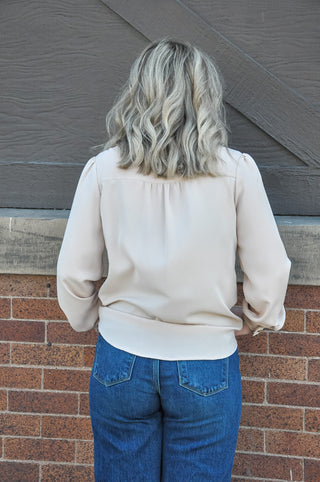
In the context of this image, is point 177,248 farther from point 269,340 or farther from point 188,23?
point 188,23

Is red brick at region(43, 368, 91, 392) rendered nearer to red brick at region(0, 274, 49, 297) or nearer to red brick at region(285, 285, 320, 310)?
red brick at region(0, 274, 49, 297)

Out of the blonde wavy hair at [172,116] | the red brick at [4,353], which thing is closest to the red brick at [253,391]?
the red brick at [4,353]

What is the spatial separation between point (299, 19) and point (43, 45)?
4.31ft

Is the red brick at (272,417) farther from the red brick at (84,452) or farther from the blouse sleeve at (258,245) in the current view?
the blouse sleeve at (258,245)

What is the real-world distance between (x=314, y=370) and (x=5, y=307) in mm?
1598

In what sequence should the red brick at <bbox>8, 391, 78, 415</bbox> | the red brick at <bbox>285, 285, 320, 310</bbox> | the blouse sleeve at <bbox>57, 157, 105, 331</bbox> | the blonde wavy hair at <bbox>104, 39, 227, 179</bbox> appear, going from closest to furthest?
the blonde wavy hair at <bbox>104, 39, 227, 179</bbox> → the blouse sleeve at <bbox>57, 157, 105, 331</bbox> → the red brick at <bbox>285, 285, 320, 310</bbox> → the red brick at <bbox>8, 391, 78, 415</bbox>

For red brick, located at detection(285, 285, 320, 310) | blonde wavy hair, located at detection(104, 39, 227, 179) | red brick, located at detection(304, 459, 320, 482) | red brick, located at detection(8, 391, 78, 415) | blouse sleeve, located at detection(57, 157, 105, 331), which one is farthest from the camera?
red brick, located at detection(8, 391, 78, 415)

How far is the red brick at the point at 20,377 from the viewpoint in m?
2.96

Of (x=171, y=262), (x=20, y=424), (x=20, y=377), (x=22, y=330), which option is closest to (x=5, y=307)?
(x=22, y=330)

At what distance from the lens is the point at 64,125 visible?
9.78 ft

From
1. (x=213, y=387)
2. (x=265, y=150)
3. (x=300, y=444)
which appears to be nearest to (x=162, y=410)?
(x=213, y=387)

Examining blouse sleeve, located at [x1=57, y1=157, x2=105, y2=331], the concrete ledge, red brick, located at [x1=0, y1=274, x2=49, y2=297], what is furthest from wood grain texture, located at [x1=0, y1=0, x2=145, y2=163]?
blouse sleeve, located at [x1=57, y1=157, x2=105, y2=331]

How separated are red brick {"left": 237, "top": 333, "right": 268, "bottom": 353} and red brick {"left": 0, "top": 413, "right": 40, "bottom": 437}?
1152mm

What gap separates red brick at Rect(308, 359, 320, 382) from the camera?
109 inches
